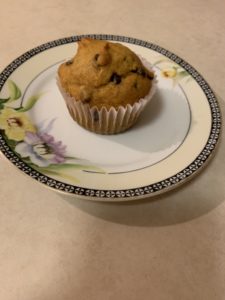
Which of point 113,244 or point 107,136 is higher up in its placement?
point 107,136

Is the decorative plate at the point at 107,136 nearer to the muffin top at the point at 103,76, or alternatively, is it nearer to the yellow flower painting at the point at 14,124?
the yellow flower painting at the point at 14,124

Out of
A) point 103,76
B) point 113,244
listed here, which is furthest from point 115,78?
point 113,244

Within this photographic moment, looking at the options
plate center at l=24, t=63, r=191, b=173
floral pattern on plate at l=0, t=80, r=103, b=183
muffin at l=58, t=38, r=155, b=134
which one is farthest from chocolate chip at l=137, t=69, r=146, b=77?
floral pattern on plate at l=0, t=80, r=103, b=183

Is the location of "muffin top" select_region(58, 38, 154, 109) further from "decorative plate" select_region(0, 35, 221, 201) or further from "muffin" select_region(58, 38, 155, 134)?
"decorative plate" select_region(0, 35, 221, 201)

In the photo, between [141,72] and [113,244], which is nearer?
[113,244]

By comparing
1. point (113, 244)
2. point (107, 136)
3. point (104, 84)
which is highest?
point (104, 84)

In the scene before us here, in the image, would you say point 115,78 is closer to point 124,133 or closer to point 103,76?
point 103,76

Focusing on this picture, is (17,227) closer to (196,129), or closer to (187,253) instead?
(187,253)

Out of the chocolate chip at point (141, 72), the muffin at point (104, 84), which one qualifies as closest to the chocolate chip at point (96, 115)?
the muffin at point (104, 84)
